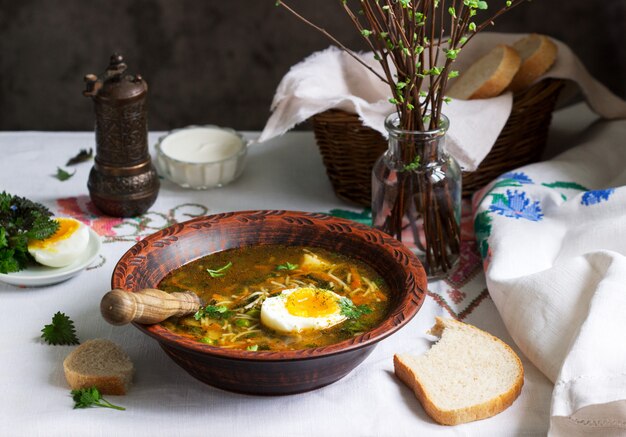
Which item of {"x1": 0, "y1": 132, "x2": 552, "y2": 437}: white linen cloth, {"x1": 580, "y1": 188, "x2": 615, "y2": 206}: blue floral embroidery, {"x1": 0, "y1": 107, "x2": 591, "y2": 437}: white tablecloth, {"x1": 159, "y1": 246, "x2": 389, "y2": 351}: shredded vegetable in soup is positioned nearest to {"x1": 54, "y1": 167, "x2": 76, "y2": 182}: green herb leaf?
{"x1": 0, "y1": 107, "x2": 591, "y2": 437}: white tablecloth

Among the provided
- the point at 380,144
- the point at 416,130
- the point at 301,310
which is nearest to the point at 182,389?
the point at 301,310

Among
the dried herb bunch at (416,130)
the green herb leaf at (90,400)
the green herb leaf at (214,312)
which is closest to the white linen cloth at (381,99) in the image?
the dried herb bunch at (416,130)

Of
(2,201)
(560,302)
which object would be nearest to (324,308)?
(560,302)

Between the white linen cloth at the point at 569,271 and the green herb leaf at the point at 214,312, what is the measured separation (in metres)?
0.62

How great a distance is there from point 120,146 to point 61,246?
38 cm

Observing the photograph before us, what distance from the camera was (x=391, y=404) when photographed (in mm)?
1806

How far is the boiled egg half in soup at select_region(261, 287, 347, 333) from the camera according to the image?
181 cm

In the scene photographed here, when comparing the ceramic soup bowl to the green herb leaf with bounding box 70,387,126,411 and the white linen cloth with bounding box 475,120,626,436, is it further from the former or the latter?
the white linen cloth with bounding box 475,120,626,436

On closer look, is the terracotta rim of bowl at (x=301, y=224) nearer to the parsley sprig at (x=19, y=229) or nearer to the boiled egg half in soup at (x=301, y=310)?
the boiled egg half in soup at (x=301, y=310)

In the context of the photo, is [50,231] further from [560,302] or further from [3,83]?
[3,83]

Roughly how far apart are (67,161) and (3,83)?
2.76 feet

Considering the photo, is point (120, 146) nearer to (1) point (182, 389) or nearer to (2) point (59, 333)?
(2) point (59, 333)

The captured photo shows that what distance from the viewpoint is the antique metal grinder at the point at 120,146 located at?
2.39 metres

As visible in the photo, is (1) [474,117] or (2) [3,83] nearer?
(1) [474,117]
